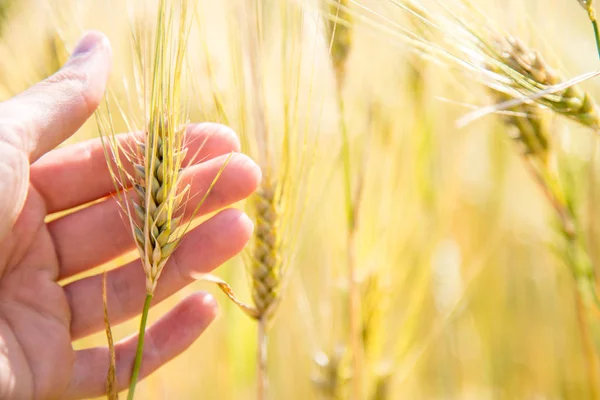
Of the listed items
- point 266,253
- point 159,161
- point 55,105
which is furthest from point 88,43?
point 266,253

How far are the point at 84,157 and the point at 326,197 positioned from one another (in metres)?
0.50

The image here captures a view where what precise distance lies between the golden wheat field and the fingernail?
3 cm

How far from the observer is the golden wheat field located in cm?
81

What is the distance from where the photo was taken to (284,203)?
0.87 m

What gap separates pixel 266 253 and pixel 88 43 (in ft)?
1.43

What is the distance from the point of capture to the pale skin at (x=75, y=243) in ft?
2.79

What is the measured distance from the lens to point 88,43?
3.12 ft

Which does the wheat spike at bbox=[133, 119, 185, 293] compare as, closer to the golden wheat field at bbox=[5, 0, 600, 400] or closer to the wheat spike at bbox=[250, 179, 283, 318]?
the golden wheat field at bbox=[5, 0, 600, 400]

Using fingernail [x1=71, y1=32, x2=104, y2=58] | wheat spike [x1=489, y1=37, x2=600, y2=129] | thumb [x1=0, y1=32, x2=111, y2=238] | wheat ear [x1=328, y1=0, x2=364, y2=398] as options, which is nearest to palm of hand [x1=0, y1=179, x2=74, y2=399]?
thumb [x1=0, y1=32, x2=111, y2=238]

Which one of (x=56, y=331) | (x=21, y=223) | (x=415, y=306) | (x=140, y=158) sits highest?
(x=140, y=158)

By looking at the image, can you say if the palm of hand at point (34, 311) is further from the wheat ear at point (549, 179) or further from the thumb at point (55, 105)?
the wheat ear at point (549, 179)

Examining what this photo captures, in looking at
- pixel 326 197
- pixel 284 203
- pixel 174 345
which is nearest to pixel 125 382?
pixel 174 345

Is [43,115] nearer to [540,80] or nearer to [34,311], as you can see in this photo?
[34,311]

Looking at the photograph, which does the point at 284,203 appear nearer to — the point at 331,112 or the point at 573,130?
the point at 331,112
